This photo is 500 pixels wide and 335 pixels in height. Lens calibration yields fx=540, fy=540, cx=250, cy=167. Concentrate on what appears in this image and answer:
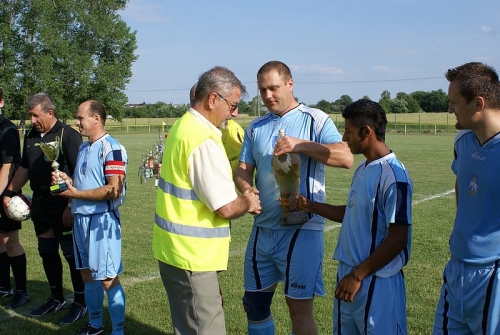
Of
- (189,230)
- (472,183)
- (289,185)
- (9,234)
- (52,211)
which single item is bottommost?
(9,234)

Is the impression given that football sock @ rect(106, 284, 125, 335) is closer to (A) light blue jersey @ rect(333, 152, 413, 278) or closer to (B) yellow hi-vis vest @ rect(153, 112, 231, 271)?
(B) yellow hi-vis vest @ rect(153, 112, 231, 271)

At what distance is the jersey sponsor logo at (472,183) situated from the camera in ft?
10.4

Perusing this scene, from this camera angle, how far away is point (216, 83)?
3.54m

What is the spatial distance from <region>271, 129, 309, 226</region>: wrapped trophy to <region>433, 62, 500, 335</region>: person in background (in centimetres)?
118

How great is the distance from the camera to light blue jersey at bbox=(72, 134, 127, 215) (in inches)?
202

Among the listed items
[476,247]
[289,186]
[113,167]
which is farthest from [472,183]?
[113,167]

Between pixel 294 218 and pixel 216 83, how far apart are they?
123 cm

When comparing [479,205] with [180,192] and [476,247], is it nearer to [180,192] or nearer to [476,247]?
[476,247]

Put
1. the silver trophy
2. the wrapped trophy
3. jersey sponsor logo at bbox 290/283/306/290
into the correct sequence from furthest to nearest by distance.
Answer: the silver trophy, jersey sponsor logo at bbox 290/283/306/290, the wrapped trophy

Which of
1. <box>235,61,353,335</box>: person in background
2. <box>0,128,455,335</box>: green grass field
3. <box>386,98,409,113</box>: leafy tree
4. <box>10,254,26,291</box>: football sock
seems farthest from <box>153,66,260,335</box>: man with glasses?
<box>386,98,409,113</box>: leafy tree

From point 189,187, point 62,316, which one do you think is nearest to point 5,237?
point 62,316

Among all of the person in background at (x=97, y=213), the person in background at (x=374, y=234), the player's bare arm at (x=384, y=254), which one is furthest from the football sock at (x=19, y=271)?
the player's bare arm at (x=384, y=254)

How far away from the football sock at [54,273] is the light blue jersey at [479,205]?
4460 millimetres

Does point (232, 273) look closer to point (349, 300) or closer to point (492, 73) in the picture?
point (349, 300)
